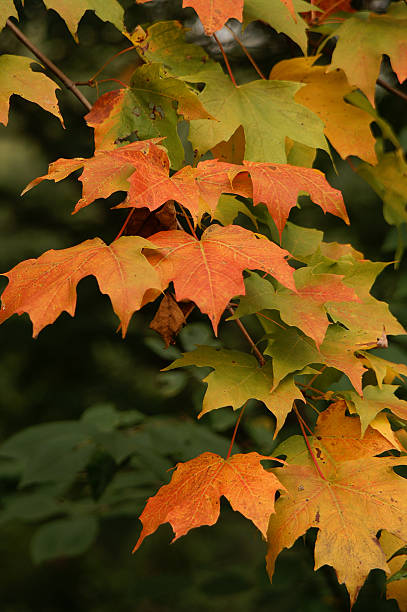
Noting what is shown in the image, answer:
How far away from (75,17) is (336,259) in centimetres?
58

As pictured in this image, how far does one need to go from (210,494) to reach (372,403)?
0.29m

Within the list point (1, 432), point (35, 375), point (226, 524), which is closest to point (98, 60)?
point (35, 375)

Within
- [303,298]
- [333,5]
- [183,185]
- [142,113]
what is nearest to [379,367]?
[303,298]

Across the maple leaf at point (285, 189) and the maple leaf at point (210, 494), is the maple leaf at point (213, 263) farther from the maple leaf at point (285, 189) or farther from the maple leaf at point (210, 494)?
the maple leaf at point (210, 494)

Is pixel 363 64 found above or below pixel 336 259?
above

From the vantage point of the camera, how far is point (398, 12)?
45.1 inches

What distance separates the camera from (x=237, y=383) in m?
0.85

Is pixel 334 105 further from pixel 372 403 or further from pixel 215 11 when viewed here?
pixel 372 403

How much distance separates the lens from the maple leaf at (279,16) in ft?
3.46

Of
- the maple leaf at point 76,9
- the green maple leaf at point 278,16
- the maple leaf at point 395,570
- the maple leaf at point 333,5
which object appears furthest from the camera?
the maple leaf at point 333,5

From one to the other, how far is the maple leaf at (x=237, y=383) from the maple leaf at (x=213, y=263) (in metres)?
0.16

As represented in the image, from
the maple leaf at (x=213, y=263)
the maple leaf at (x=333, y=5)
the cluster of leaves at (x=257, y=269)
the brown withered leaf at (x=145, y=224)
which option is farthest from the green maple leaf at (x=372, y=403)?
the maple leaf at (x=333, y=5)

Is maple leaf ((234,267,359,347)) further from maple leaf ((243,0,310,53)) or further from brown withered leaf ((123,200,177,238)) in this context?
maple leaf ((243,0,310,53))

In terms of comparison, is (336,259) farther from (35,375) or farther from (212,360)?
(35,375)
